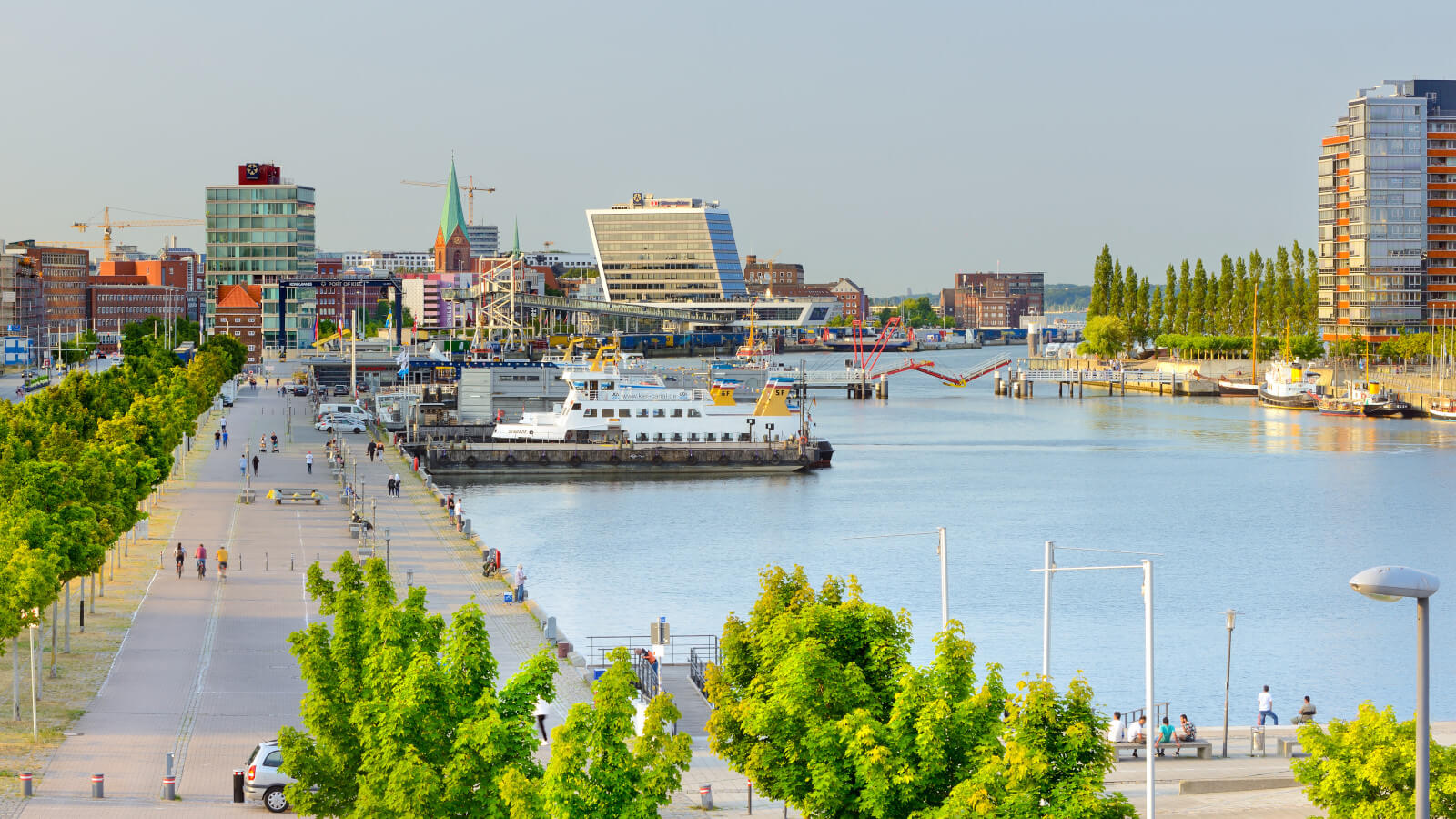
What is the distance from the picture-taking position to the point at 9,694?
23938 millimetres

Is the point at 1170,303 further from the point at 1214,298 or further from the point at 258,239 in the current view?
→ the point at 258,239

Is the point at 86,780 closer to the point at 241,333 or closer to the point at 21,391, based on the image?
the point at 21,391

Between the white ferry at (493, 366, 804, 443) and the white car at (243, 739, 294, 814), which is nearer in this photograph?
the white car at (243, 739, 294, 814)

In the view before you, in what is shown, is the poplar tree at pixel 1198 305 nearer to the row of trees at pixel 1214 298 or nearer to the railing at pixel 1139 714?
the row of trees at pixel 1214 298

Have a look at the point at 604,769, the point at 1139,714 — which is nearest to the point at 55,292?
the point at 1139,714

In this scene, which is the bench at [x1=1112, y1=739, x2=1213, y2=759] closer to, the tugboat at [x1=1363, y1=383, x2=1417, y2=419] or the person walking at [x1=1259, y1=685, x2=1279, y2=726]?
the person walking at [x1=1259, y1=685, x2=1279, y2=726]

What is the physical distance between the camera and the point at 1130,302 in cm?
15762

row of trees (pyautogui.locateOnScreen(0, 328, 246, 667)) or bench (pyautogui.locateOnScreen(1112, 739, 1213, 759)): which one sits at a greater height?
row of trees (pyautogui.locateOnScreen(0, 328, 246, 667))

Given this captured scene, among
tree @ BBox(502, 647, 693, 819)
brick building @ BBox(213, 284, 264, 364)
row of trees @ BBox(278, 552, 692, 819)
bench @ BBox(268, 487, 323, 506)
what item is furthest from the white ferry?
brick building @ BBox(213, 284, 264, 364)

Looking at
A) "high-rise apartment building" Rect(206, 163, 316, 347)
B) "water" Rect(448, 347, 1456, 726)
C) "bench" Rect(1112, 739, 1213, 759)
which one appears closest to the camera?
"bench" Rect(1112, 739, 1213, 759)

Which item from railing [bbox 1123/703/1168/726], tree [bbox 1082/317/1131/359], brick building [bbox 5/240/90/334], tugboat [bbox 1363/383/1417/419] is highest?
brick building [bbox 5/240/90/334]

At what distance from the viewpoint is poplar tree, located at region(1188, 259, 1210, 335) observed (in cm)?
15075

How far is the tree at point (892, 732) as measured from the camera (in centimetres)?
1335

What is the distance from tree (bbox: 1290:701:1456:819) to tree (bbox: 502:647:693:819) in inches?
214
